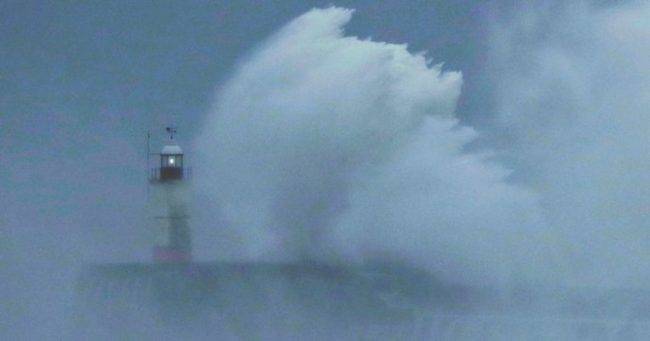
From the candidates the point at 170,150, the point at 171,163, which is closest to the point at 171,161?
the point at 171,163

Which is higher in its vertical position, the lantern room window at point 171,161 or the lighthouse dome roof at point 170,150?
the lighthouse dome roof at point 170,150

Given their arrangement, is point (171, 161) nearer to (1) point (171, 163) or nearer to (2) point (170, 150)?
(1) point (171, 163)

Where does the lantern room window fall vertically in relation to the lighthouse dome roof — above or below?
below

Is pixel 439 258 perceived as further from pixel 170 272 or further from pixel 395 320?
pixel 170 272

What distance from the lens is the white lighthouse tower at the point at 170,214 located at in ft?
122

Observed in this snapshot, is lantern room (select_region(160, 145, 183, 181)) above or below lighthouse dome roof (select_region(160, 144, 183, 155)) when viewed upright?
below

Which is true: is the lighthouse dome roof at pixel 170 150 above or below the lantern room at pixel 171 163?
above

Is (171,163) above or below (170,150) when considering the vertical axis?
below

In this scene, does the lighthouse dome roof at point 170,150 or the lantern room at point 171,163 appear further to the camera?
the lighthouse dome roof at point 170,150

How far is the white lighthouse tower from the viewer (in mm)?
37250

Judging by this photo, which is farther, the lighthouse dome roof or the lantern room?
the lighthouse dome roof

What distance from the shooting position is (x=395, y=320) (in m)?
34.4

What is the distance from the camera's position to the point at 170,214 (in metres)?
Result: 37.2

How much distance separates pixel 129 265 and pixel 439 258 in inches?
239
